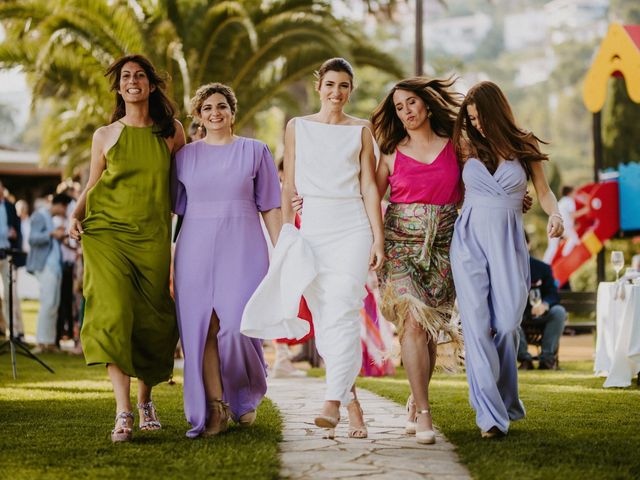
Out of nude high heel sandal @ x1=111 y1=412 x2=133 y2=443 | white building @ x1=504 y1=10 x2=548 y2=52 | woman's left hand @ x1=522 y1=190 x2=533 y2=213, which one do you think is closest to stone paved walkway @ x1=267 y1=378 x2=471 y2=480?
nude high heel sandal @ x1=111 y1=412 x2=133 y2=443

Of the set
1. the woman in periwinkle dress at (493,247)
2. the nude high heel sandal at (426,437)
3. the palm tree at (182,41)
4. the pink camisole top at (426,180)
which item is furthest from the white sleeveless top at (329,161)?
the palm tree at (182,41)

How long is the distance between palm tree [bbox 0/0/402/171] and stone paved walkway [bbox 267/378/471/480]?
32.2 feet

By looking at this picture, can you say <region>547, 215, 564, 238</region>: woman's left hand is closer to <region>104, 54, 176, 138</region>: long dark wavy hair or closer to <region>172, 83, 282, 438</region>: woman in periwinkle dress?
<region>172, 83, 282, 438</region>: woman in periwinkle dress

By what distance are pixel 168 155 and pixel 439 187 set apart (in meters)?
1.66

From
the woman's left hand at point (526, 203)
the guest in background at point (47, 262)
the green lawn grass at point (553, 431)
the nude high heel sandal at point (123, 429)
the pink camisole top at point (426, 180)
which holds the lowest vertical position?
the green lawn grass at point (553, 431)

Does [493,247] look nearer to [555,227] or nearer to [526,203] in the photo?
[555,227]

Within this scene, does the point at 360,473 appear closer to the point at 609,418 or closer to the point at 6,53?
the point at 609,418

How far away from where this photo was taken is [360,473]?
5.12m

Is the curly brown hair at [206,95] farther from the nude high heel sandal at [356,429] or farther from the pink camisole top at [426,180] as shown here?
the nude high heel sandal at [356,429]

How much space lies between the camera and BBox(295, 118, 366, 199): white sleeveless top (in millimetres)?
6363

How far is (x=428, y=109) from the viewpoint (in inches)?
265

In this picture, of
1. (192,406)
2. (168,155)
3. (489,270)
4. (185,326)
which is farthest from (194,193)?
(489,270)

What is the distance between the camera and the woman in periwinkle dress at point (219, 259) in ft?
21.0

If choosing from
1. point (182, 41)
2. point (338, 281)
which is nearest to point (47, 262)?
point (182, 41)
